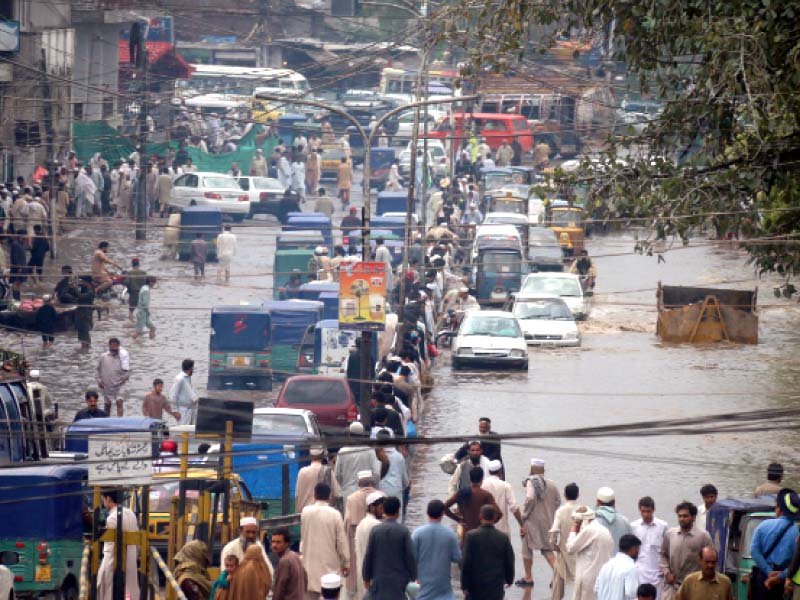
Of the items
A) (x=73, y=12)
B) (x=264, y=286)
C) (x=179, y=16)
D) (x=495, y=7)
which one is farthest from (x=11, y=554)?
(x=179, y=16)

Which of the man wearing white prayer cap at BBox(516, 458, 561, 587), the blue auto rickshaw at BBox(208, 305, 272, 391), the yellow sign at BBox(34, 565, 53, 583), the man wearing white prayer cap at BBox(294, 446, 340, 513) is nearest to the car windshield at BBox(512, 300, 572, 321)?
the blue auto rickshaw at BBox(208, 305, 272, 391)

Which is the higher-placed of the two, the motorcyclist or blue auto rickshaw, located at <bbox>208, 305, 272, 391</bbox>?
the motorcyclist

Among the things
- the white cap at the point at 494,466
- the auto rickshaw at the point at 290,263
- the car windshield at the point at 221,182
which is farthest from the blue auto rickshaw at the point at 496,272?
the white cap at the point at 494,466

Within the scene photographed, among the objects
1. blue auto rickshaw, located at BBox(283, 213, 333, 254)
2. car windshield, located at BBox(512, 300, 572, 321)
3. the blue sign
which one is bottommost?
car windshield, located at BBox(512, 300, 572, 321)

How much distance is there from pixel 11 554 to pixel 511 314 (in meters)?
18.9

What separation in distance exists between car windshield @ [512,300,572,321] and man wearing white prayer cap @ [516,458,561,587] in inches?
700

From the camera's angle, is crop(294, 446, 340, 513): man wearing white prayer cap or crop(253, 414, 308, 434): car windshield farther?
crop(253, 414, 308, 434): car windshield

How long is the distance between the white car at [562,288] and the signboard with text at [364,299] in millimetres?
11607

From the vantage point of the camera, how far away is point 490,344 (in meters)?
30.3

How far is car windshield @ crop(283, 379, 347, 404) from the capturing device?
23.2 m

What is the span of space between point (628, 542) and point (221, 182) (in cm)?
3427

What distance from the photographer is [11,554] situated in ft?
46.2

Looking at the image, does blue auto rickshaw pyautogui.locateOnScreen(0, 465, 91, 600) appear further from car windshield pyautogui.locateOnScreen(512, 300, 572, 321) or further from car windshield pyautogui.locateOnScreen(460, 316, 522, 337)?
car windshield pyautogui.locateOnScreen(512, 300, 572, 321)

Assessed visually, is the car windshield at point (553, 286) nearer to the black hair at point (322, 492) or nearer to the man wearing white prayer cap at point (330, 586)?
the black hair at point (322, 492)
